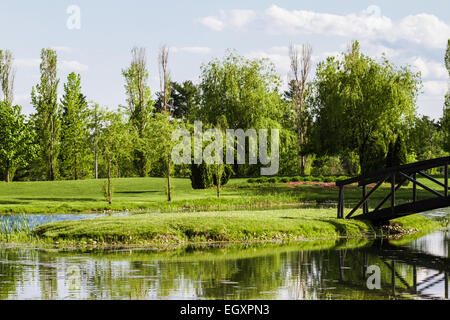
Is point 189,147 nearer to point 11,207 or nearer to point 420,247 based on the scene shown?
point 11,207

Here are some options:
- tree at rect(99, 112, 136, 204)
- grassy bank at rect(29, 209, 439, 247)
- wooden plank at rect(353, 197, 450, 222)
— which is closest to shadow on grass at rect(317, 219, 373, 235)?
grassy bank at rect(29, 209, 439, 247)

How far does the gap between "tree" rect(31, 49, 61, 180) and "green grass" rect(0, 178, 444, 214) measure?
8.98m

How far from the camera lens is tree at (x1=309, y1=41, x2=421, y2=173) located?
176ft

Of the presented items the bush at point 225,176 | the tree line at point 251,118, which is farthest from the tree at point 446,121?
the bush at point 225,176

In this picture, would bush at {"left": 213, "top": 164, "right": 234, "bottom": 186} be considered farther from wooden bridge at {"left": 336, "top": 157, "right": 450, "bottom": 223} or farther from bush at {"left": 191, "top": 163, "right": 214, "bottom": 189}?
wooden bridge at {"left": 336, "top": 157, "right": 450, "bottom": 223}

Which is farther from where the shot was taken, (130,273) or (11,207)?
(11,207)

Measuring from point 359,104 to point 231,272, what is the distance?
3948 centimetres

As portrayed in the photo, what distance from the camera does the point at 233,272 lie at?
53.8 feet

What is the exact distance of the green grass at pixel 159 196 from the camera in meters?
37.9

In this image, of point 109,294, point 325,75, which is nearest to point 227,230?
point 109,294

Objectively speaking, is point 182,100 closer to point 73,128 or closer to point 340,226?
point 73,128
